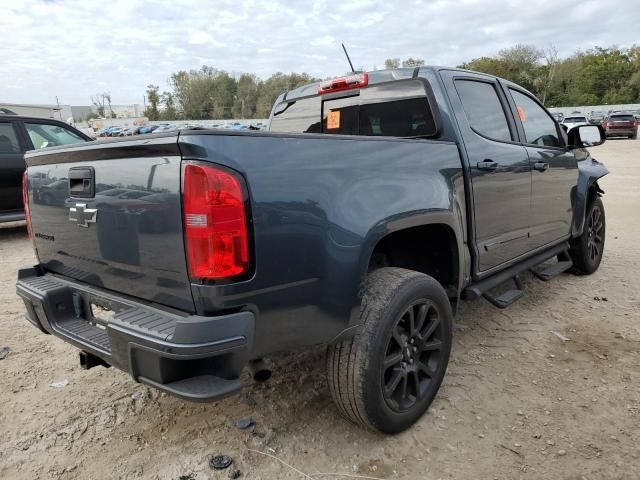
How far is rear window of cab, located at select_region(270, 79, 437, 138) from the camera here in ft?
10.7

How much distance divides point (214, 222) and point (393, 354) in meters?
1.20

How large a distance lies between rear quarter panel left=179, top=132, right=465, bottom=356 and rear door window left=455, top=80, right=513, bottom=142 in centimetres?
112

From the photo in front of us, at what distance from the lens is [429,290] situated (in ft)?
8.47

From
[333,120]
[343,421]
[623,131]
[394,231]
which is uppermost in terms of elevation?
[333,120]

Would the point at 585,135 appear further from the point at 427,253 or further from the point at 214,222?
the point at 214,222

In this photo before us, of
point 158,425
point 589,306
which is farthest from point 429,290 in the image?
point 589,306

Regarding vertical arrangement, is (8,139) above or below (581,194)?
above

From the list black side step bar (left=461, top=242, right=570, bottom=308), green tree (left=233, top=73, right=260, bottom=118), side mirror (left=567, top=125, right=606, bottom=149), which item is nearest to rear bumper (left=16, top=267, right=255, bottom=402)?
black side step bar (left=461, top=242, right=570, bottom=308)

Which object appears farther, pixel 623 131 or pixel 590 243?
pixel 623 131

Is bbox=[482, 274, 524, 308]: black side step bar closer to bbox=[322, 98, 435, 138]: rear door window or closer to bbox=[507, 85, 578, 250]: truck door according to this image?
bbox=[507, 85, 578, 250]: truck door

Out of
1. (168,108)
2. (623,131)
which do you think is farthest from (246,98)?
(623,131)

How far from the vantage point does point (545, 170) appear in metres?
3.93

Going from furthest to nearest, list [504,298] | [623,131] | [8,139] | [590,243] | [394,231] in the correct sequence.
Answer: [623,131] → [8,139] → [590,243] → [504,298] → [394,231]

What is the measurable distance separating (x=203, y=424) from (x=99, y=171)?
1426 mm
